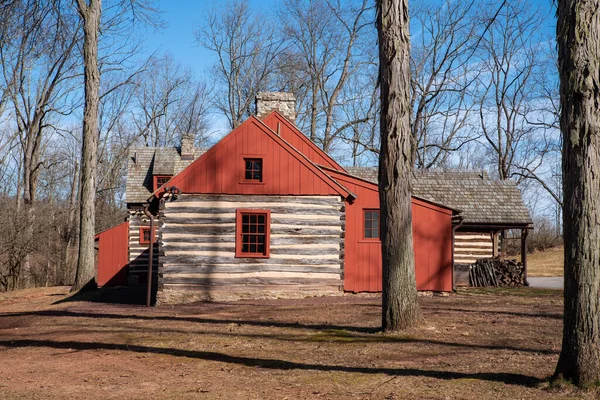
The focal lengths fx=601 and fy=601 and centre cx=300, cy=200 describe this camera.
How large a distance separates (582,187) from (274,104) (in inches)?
704

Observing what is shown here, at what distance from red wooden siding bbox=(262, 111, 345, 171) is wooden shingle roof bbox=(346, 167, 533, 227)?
2.53 metres

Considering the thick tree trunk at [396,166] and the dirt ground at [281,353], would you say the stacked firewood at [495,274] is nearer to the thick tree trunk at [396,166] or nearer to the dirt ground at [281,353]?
the dirt ground at [281,353]

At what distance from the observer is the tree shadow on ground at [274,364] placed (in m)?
7.68

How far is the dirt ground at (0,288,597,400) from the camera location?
24.1 ft

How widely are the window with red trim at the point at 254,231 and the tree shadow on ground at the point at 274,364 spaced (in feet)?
25.2

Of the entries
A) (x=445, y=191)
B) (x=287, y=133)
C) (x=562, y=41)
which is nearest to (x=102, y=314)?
(x=287, y=133)

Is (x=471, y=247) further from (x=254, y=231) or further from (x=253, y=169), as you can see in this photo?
(x=253, y=169)

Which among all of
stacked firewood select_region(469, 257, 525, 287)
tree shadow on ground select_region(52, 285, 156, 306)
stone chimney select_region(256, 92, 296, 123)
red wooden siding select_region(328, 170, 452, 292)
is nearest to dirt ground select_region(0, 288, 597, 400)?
tree shadow on ground select_region(52, 285, 156, 306)

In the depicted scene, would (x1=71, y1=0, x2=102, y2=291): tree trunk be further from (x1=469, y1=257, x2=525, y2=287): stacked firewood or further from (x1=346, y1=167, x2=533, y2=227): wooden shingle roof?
(x1=469, y1=257, x2=525, y2=287): stacked firewood

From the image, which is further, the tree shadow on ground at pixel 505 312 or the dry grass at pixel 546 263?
the dry grass at pixel 546 263

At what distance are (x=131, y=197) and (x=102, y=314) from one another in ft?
43.2

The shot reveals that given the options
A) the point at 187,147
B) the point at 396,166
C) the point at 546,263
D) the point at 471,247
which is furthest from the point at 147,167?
the point at 546,263

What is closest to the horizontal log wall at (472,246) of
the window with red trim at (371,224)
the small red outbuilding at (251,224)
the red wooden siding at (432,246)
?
the red wooden siding at (432,246)

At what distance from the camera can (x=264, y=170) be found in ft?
60.3
